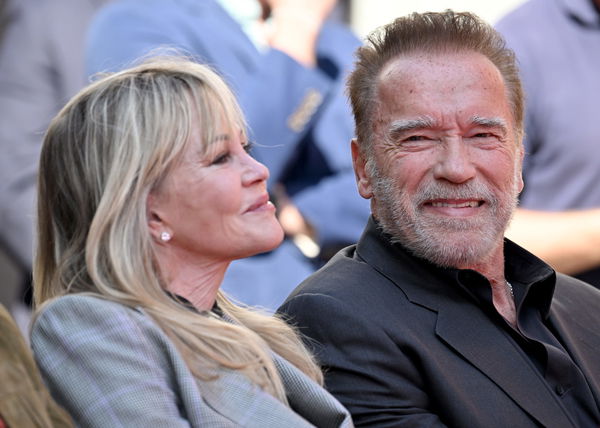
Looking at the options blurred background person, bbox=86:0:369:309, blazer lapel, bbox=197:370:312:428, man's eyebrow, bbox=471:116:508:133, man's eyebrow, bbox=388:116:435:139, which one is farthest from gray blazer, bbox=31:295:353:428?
blurred background person, bbox=86:0:369:309

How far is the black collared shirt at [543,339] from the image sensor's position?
3080 millimetres

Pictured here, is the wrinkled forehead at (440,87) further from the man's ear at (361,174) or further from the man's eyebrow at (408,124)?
the man's ear at (361,174)

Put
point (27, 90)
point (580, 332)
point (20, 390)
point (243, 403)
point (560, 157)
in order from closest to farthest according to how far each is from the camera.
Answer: point (20, 390)
point (243, 403)
point (580, 332)
point (560, 157)
point (27, 90)

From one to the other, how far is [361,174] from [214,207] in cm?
63

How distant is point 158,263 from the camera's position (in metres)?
2.85

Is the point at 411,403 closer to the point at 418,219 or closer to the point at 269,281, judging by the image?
the point at 418,219

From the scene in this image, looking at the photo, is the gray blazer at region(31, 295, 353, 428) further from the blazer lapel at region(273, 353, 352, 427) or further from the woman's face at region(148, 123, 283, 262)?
the woman's face at region(148, 123, 283, 262)

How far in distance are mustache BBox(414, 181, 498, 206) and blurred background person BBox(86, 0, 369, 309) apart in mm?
1137

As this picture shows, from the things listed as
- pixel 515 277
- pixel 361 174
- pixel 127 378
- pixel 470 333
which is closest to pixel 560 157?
pixel 515 277

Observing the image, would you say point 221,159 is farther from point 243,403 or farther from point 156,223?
point 243,403

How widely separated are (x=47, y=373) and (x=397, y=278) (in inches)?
37.4

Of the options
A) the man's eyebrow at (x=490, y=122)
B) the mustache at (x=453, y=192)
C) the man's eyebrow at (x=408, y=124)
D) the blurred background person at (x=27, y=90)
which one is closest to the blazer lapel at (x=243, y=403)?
the mustache at (x=453, y=192)

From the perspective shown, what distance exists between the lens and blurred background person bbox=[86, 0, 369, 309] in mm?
4402

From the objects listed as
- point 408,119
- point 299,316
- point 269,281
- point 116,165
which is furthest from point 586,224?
point 116,165
